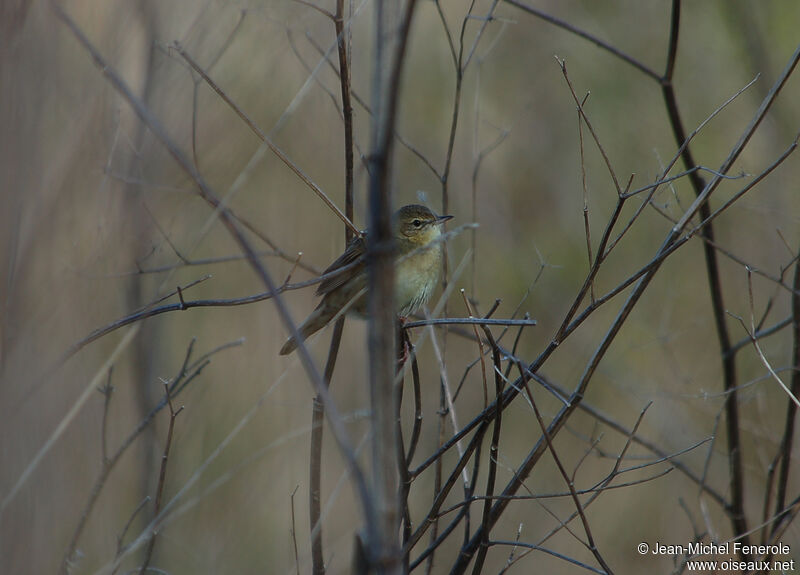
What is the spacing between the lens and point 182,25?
Answer: 3.31 m

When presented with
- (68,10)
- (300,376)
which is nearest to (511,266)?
(300,376)

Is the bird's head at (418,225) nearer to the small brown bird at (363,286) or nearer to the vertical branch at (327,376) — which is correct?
the small brown bird at (363,286)

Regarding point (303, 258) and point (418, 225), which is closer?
point (418, 225)

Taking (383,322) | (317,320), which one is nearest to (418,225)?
(317,320)

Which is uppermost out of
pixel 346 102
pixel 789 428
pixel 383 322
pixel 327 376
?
pixel 346 102

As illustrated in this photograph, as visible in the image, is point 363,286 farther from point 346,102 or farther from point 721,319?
point 721,319

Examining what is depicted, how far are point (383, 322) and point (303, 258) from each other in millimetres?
4550

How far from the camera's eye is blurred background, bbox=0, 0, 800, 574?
224 cm

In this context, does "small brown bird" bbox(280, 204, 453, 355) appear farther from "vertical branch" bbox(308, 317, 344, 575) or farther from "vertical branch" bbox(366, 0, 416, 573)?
"vertical branch" bbox(366, 0, 416, 573)

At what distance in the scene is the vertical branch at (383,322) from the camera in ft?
3.31

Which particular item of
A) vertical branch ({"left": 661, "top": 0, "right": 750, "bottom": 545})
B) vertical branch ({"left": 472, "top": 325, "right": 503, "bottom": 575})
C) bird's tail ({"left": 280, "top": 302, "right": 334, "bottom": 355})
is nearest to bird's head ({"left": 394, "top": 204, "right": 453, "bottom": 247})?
bird's tail ({"left": 280, "top": 302, "right": 334, "bottom": 355})

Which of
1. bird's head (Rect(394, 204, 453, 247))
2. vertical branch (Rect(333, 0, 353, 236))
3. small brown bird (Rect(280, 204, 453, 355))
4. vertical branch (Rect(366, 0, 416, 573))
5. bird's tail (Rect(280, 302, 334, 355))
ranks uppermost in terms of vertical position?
bird's head (Rect(394, 204, 453, 247))

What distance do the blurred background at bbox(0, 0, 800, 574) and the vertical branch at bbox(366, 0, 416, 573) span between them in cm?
79

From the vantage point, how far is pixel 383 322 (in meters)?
1.04
